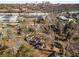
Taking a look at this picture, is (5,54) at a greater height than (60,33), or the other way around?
(60,33)

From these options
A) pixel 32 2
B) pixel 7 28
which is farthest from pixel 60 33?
pixel 7 28

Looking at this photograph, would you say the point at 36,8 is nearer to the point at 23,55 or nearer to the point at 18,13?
the point at 18,13

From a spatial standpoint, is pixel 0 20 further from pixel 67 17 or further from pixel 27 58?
pixel 67 17

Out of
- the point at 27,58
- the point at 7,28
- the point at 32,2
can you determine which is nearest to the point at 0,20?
the point at 7,28

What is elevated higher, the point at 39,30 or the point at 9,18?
the point at 9,18

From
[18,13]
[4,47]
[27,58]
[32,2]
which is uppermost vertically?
[32,2]

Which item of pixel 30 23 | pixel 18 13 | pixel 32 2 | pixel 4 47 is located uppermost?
pixel 32 2
